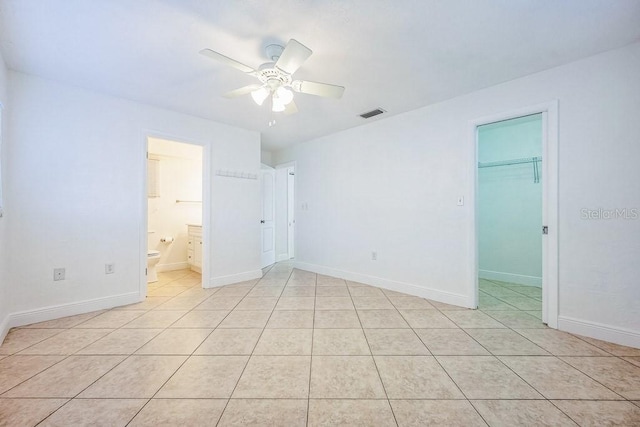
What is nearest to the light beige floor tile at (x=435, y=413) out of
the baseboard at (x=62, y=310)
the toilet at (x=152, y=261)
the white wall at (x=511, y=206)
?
the baseboard at (x=62, y=310)

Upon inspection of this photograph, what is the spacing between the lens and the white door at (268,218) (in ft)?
15.9

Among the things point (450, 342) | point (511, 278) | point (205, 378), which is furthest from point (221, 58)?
point (511, 278)

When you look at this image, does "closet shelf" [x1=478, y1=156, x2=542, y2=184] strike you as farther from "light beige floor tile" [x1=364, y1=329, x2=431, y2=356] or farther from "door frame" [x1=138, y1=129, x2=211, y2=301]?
"door frame" [x1=138, y1=129, x2=211, y2=301]

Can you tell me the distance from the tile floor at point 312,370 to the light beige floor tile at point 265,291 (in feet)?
1.58

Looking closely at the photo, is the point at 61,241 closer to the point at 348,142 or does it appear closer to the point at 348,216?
the point at 348,216

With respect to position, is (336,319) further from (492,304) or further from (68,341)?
(68,341)

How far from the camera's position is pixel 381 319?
8.11 ft

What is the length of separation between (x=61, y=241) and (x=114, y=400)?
1994 mm

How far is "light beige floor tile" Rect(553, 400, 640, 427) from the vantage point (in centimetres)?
124

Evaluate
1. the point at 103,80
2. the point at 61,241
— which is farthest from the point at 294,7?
the point at 61,241

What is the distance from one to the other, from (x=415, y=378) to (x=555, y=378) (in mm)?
890

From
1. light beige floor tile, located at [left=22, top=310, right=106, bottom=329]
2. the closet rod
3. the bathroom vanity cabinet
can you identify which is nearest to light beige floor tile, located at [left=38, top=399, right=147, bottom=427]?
light beige floor tile, located at [left=22, top=310, right=106, bottom=329]

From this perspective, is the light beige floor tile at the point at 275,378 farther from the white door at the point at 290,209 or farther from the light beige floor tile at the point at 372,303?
the white door at the point at 290,209

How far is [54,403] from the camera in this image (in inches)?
53.8
